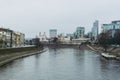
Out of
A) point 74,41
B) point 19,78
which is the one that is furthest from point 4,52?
point 74,41

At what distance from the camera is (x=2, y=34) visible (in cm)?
9338

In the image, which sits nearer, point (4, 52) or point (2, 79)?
point (2, 79)

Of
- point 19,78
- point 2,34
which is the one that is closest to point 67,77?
point 19,78

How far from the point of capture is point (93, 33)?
7608 inches

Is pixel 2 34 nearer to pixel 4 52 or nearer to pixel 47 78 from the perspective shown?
pixel 4 52

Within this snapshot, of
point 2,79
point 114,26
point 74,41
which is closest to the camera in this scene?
point 2,79

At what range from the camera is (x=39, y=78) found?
26.1 metres

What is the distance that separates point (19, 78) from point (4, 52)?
2053cm

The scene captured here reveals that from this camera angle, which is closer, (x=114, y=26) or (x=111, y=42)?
(x=111, y=42)

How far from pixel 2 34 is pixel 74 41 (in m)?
98.6

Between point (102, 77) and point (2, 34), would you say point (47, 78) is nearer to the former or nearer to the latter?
point (102, 77)

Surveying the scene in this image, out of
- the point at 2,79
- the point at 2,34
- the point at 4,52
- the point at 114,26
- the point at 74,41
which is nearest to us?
the point at 2,79

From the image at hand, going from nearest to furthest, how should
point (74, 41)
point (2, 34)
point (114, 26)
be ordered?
1. point (2, 34)
2. point (114, 26)
3. point (74, 41)

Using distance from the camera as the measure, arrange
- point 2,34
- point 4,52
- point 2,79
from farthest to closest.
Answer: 1. point 2,34
2. point 4,52
3. point 2,79
